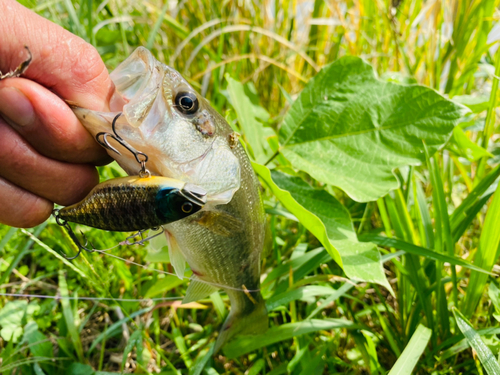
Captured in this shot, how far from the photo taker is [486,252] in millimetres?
1628

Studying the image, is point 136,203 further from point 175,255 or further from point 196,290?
point 196,290

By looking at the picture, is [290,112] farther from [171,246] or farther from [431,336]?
[431,336]

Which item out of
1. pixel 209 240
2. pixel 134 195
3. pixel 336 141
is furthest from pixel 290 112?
pixel 134 195

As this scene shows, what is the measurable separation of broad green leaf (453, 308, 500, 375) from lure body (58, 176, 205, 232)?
108cm

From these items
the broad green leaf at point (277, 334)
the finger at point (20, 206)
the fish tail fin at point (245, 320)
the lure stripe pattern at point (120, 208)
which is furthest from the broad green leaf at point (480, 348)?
the finger at point (20, 206)

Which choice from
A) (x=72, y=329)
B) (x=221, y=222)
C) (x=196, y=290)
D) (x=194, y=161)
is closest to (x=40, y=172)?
(x=194, y=161)

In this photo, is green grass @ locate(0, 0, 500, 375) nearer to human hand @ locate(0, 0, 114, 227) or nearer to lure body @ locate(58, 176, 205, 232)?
human hand @ locate(0, 0, 114, 227)

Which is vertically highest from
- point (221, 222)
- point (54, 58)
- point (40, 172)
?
point (54, 58)

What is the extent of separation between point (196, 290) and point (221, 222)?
0.36 meters

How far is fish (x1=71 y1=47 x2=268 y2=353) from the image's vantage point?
1.17 metres

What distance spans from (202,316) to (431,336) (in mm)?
1086

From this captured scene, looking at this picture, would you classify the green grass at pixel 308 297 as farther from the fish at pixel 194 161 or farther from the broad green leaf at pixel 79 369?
the fish at pixel 194 161

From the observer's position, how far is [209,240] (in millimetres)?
1394

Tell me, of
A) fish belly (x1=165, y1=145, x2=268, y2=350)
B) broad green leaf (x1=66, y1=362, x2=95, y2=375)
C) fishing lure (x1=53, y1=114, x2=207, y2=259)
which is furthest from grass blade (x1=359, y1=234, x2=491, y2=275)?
broad green leaf (x1=66, y1=362, x2=95, y2=375)
